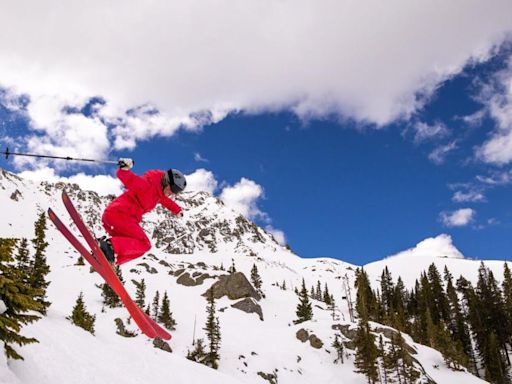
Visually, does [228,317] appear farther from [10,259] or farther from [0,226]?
[0,226]

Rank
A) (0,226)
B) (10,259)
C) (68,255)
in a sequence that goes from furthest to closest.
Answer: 1. (0,226)
2. (68,255)
3. (10,259)

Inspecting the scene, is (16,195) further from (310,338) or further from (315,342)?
(315,342)

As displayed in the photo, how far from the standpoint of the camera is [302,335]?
57000 millimetres

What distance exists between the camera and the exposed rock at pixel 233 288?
260 ft

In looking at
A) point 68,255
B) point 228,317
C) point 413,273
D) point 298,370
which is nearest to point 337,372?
point 298,370

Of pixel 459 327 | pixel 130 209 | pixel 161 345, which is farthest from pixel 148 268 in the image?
pixel 130 209

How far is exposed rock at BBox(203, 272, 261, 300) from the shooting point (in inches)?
3123

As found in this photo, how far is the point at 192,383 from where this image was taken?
60.0ft

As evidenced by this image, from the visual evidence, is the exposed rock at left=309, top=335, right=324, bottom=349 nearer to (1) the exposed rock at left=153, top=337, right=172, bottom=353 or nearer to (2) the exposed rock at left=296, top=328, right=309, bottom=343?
(2) the exposed rock at left=296, top=328, right=309, bottom=343

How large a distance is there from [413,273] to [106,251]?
176 metres

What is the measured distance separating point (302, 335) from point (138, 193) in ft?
Answer: 181

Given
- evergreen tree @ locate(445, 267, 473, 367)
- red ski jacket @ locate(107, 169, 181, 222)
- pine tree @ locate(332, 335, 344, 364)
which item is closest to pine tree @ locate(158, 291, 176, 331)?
pine tree @ locate(332, 335, 344, 364)

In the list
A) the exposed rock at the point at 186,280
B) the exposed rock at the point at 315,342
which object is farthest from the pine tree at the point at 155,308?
the exposed rock at the point at 315,342

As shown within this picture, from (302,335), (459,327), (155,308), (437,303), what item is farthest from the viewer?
(437,303)
